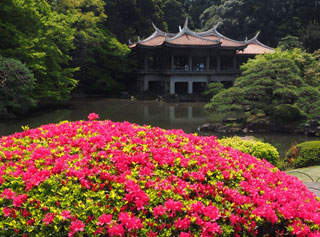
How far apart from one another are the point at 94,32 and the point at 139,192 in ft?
93.5

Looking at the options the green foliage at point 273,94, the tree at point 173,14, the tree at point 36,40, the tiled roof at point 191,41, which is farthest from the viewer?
the tree at point 173,14

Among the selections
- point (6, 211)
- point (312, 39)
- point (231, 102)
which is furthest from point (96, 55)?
point (6, 211)

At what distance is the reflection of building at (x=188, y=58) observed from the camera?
2741 centimetres

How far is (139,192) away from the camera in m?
2.33

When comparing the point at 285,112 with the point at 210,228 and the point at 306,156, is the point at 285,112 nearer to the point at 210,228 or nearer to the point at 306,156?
the point at 306,156

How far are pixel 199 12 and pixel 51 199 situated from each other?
195ft

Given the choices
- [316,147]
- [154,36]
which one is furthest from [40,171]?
[154,36]

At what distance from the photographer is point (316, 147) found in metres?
7.40

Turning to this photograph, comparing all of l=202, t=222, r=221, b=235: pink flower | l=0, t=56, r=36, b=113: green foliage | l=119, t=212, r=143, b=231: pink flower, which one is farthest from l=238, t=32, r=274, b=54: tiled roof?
l=119, t=212, r=143, b=231: pink flower

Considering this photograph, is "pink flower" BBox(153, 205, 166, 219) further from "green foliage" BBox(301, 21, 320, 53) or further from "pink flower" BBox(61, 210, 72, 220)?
"green foliage" BBox(301, 21, 320, 53)

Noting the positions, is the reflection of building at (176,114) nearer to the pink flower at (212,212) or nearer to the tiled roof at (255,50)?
the tiled roof at (255,50)

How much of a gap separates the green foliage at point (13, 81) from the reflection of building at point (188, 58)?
14253mm

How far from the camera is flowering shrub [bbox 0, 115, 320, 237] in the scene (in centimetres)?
217

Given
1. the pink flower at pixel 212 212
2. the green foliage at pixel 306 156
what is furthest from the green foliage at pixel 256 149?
the pink flower at pixel 212 212
